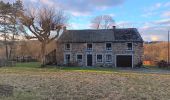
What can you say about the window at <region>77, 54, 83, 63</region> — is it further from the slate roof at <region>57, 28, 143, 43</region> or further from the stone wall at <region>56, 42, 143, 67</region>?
the slate roof at <region>57, 28, 143, 43</region>

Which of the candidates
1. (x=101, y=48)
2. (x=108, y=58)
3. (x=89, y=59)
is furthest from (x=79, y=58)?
(x=108, y=58)

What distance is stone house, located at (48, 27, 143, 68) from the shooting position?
58.8 m

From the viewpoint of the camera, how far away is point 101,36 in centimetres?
6200

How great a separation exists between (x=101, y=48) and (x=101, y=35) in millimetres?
3229

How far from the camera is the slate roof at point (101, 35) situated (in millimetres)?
59812

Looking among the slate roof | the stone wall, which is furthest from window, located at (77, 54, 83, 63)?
the slate roof

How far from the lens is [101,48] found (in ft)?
198

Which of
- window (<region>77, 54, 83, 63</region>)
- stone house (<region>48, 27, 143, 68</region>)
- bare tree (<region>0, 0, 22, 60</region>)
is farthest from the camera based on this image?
window (<region>77, 54, 83, 63</region>)

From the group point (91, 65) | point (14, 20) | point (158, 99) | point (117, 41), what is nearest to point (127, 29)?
point (117, 41)

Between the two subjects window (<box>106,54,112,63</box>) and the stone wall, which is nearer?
the stone wall

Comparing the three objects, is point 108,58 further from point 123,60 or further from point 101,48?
point 123,60

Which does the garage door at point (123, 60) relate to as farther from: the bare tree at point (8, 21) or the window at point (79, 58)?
the bare tree at point (8, 21)

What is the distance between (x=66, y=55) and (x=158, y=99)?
4620 cm

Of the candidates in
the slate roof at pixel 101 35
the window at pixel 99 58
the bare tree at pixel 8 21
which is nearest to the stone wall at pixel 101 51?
the window at pixel 99 58
